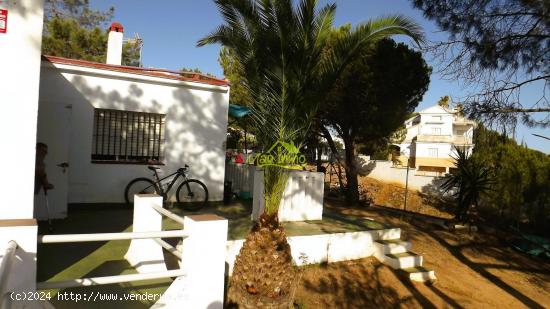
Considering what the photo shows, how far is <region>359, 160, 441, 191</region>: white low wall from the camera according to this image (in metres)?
23.0

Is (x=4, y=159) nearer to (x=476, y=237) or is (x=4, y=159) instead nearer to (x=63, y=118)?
(x=63, y=118)

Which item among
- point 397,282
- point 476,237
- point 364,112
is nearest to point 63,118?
point 397,282

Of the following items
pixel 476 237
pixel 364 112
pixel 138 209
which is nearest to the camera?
pixel 138 209

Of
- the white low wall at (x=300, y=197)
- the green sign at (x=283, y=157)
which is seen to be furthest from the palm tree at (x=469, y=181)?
the green sign at (x=283, y=157)

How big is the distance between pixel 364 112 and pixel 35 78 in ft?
32.6

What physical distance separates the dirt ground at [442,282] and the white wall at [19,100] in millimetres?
3918

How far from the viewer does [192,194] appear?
30.2 ft

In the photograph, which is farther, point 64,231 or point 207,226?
point 64,231

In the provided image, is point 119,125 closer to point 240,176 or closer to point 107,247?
point 240,176

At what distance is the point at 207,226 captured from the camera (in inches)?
148

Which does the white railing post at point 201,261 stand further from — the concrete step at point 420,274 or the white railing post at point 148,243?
the concrete step at point 420,274

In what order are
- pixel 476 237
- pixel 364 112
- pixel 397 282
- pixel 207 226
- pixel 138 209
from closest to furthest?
1. pixel 207 226
2. pixel 138 209
3. pixel 397 282
4. pixel 476 237
5. pixel 364 112

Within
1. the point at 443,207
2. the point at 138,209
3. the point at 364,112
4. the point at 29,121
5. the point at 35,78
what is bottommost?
the point at 443,207

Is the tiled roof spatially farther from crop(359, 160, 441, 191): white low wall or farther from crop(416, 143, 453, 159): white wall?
crop(416, 143, 453, 159): white wall
